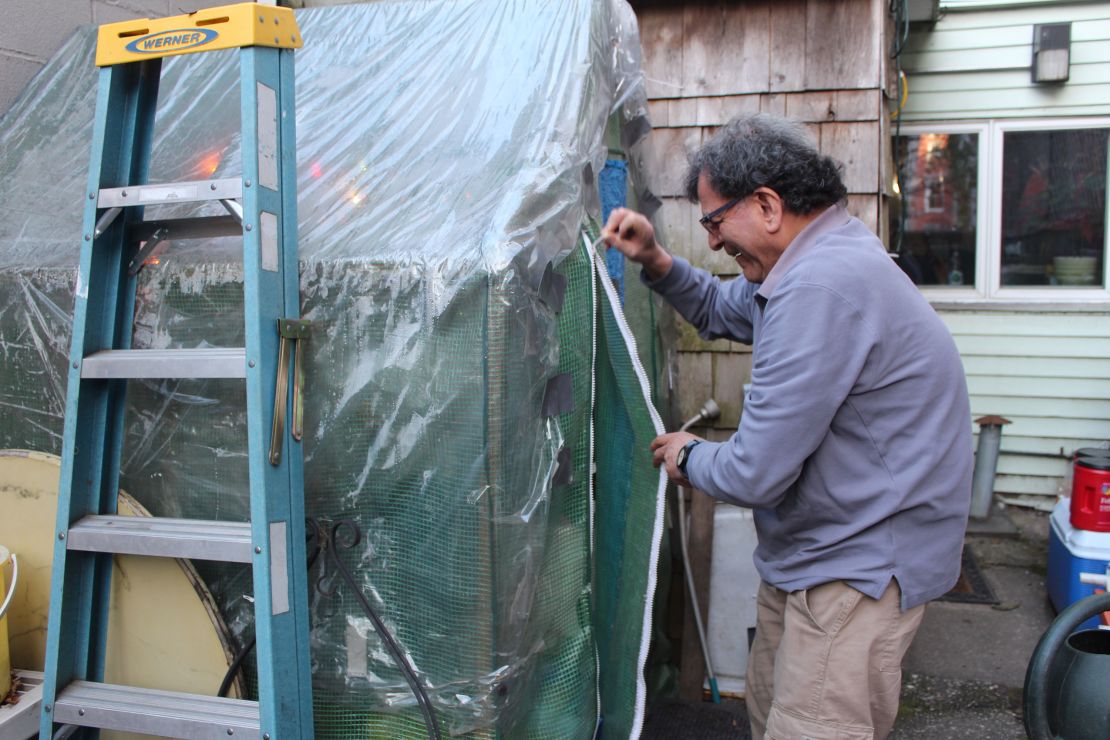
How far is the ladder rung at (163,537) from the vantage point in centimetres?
171

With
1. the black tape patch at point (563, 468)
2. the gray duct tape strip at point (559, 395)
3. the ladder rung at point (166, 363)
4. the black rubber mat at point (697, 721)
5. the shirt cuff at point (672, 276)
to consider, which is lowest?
the black rubber mat at point (697, 721)

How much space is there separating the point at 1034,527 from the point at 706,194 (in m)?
4.27

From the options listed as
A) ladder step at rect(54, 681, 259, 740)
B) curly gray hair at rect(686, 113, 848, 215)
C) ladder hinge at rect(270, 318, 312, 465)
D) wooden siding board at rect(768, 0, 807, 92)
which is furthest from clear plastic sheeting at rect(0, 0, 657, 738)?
wooden siding board at rect(768, 0, 807, 92)

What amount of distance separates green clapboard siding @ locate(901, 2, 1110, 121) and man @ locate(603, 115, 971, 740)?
12.9ft

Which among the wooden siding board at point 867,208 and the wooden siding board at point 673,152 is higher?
the wooden siding board at point 673,152

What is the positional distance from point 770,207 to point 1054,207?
4.29 m

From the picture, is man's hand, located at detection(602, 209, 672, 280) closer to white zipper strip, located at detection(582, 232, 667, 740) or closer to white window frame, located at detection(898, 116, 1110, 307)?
white zipper strip, located at detection(582, 232, 667, 740)

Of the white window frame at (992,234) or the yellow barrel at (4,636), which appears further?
the white window frame at (992,234)

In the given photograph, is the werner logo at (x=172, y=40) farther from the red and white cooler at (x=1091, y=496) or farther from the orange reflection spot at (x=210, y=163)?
the red and white cooler at (x=1091, y=496)

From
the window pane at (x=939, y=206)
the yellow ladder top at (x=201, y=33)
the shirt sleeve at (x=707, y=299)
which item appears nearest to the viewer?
the yellow ladder top at (x=201, y=33)

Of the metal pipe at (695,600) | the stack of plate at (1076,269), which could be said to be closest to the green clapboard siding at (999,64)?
the stack of plate at (1076,269)

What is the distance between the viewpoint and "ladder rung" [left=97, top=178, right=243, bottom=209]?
1719 mm

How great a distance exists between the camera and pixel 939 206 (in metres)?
5.55

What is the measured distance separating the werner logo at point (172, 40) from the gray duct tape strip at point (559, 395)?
961mm
